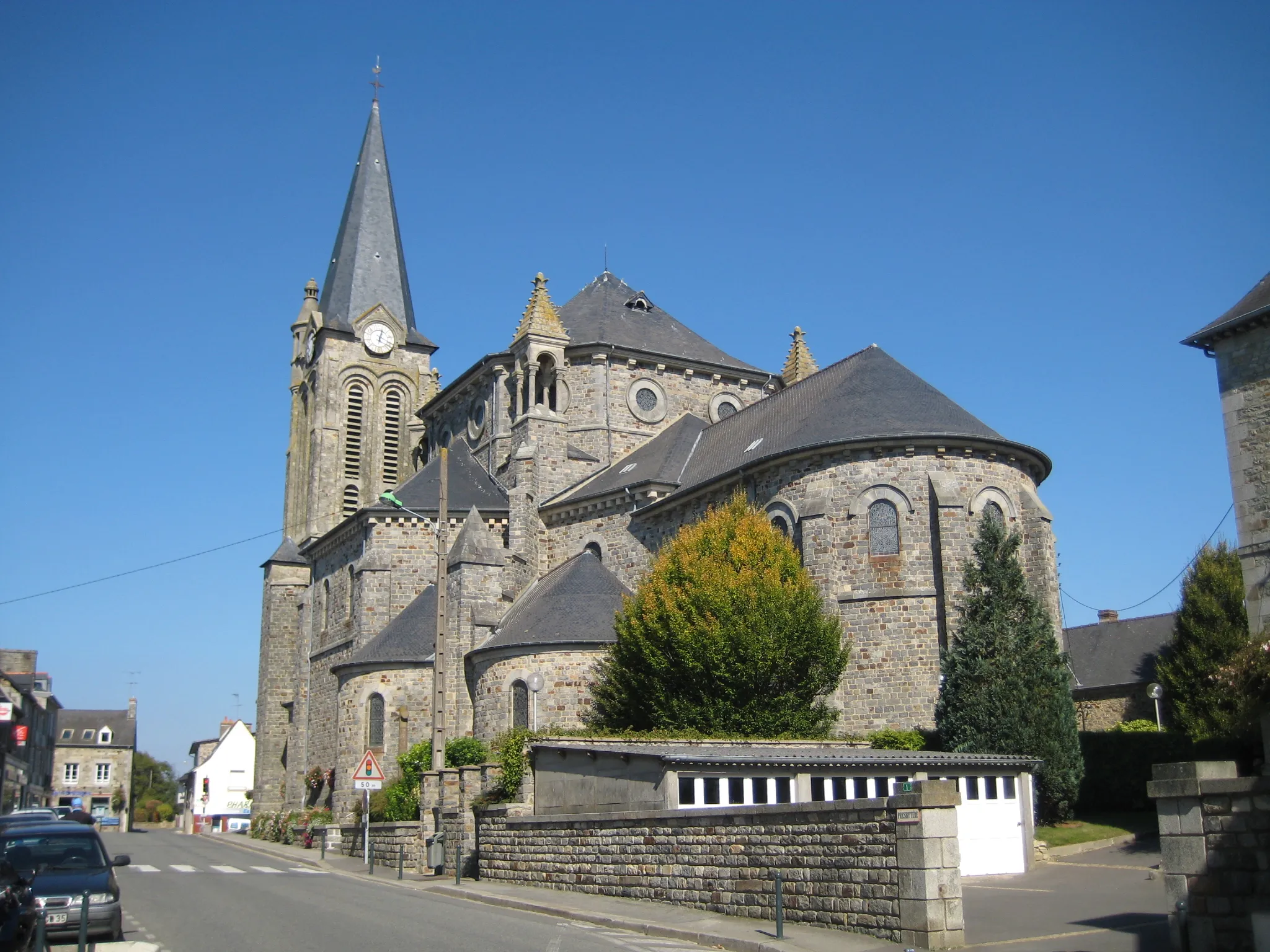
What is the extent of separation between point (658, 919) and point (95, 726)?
79245 millimetres

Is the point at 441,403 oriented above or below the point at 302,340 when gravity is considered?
below

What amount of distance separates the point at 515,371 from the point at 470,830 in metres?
19.0

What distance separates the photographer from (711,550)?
90.0 feet

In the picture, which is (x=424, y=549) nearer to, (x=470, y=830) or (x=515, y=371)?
(x=515, y=371)

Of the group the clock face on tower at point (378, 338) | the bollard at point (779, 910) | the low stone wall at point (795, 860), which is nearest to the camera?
the low stone wall at point (795, 860)

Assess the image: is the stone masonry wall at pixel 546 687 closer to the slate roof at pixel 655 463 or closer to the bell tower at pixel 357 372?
the slate roof at pixel 655 463

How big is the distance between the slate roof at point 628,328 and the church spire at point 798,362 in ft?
3.17

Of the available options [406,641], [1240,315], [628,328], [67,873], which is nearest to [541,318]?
[628,328]

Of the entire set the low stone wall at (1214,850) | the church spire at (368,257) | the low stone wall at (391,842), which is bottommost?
the low stone wall at (391,842)

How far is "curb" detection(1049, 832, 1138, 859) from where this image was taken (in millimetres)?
22219

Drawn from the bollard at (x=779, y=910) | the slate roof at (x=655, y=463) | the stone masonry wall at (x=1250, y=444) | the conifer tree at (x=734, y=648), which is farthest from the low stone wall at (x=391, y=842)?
the stone masonry wall at (x=1250, y=444)

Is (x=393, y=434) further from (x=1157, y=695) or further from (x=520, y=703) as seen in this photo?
(x=1157, y=695)

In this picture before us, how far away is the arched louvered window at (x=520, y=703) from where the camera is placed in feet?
94.4

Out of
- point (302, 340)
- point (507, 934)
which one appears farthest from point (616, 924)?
point (302, 340)
